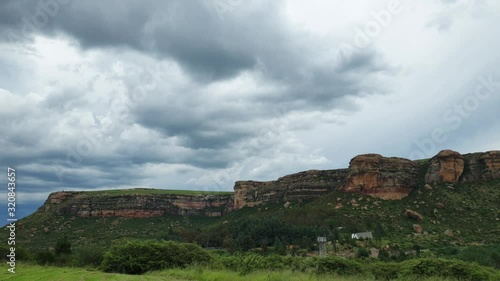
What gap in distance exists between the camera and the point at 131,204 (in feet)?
467

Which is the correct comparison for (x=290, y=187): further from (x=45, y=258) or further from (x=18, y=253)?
(x=18, y=253)

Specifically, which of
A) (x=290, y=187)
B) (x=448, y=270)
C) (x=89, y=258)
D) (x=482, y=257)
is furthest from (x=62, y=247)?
(x=290, y=187)

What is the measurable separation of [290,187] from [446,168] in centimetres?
4464

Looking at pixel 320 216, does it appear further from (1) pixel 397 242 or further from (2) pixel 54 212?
(2) pixel 54 212

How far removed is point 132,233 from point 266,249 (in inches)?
2350

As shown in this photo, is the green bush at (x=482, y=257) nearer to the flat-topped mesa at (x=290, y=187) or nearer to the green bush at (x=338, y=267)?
the green bush at (x=338, y=267)

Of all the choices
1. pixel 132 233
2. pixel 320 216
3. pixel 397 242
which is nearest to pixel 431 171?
A: pixel 320 216

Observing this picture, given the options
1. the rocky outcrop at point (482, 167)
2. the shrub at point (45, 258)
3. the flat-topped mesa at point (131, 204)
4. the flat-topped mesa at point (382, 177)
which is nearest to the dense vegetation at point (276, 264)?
the shrub at point (45, 258)

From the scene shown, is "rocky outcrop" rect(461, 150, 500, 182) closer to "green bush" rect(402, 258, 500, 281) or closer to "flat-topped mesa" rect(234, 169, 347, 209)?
"flat-topped mesa" rect(234, 169, 347, 209)

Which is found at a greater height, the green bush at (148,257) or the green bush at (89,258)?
the green bush at (148,257)

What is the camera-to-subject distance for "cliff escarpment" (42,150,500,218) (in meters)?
97.9

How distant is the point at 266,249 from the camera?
2574 inches

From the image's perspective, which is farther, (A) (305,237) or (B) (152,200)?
(B) (152,200)

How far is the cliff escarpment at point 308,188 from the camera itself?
97.9 meters
